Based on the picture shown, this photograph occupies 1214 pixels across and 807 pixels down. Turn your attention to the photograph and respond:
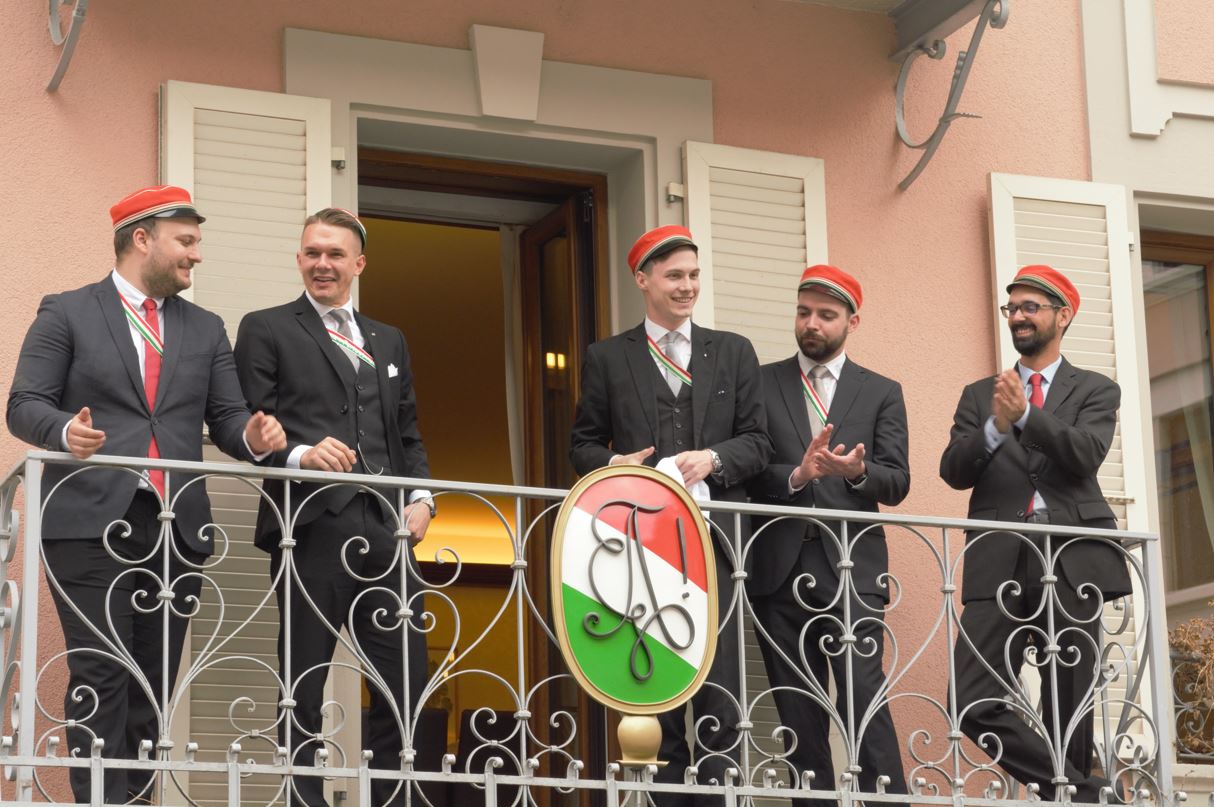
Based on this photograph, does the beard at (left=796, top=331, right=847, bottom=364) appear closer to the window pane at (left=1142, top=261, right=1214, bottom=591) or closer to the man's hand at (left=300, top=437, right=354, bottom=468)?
the man's hand at (left=300, top=437, right=354, bottom=468)

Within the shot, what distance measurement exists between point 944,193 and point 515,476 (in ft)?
6.83

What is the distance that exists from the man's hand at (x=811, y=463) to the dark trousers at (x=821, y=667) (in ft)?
0.68

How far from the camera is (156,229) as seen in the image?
6.82m

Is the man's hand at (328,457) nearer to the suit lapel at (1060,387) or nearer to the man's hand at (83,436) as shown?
the man's hand at (83,436)

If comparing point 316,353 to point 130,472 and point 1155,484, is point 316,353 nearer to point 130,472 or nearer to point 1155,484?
point 130,472

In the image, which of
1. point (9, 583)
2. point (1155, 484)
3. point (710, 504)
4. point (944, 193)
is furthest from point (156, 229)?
point (1155, 484)

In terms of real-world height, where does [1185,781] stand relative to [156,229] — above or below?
below

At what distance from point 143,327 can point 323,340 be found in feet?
1.88

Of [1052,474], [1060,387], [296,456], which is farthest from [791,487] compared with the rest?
[296,456]

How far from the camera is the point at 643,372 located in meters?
7.31

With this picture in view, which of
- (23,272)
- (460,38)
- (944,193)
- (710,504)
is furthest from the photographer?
(944,193)

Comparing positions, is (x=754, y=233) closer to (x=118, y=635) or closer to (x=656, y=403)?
(x=656, y=403)

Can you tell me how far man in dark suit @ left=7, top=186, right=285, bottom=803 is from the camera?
6266mm

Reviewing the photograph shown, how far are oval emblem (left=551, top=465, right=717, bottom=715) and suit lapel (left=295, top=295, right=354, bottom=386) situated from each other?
0.91m
